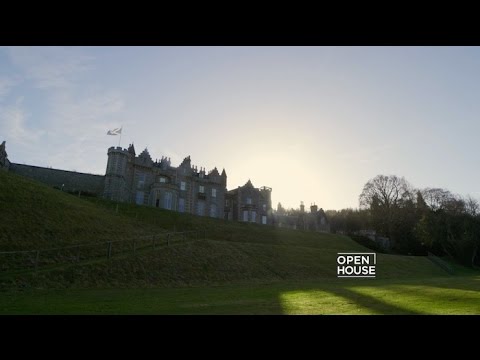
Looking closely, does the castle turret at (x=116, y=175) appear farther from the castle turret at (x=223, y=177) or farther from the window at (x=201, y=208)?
the castle turret at (x=223, y=177)

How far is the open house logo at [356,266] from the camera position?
110 ft

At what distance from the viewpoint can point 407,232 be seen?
6425 centimetres

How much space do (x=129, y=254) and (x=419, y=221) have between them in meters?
52.4

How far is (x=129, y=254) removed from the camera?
24.6 metres

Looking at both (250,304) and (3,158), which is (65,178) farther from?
(250,304)

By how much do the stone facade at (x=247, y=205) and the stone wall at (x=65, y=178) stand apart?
26.2 meters

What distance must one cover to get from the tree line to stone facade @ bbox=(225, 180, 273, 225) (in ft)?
72.3

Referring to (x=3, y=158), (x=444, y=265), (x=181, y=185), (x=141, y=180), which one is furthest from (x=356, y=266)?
(x=3, y=158)

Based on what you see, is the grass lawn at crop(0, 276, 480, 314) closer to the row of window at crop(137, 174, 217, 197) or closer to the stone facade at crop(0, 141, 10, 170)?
the stone facade at crop(0, 141, 10, 170)

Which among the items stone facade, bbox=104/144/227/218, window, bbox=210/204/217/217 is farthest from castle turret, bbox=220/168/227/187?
window, bbox=210/204/217/217

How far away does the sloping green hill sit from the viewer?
67.8 feet

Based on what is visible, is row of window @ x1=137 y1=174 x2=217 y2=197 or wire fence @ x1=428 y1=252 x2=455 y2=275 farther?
row of window @ x1=137 y1=174 x2=217 y2=197

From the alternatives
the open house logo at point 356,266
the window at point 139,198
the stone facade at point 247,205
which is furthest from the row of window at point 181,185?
the open house logo at point 356,266
